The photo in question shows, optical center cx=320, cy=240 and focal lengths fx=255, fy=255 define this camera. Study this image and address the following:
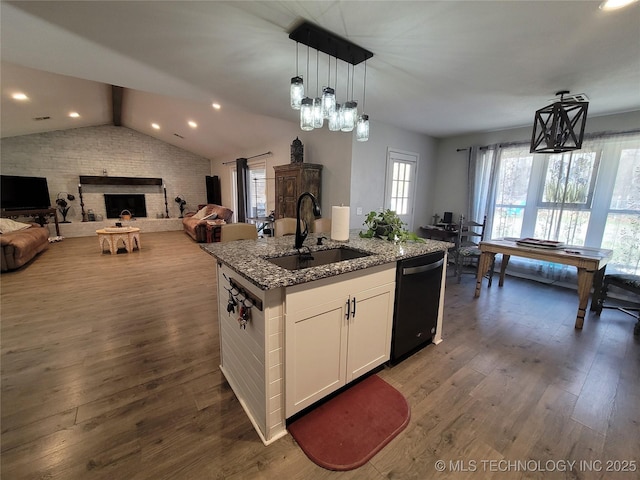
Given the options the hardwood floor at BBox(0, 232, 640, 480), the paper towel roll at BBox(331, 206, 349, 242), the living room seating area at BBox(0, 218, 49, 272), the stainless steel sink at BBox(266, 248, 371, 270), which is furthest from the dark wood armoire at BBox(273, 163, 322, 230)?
the living room seating area at BBox(0, 218, 49, 272)

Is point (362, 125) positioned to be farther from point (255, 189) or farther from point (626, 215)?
point (255, 189)

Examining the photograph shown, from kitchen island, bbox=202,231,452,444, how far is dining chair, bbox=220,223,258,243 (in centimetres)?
52

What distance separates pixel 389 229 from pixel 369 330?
0.98m

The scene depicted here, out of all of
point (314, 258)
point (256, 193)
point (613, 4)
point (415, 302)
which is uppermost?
point (613, 4)

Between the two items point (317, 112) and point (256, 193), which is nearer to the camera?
point (317, 112)

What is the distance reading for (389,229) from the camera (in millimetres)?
2361

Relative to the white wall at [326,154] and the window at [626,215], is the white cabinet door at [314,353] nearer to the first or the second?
the white wall at [326,154]

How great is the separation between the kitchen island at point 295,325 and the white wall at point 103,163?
8333 millimetres

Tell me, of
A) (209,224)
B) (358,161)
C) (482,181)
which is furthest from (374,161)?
(209,224)

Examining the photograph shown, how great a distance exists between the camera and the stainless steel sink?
1849 millimetres

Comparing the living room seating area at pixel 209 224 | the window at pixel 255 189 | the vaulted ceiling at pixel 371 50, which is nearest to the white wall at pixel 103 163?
the living room seating area at pixel 209 224

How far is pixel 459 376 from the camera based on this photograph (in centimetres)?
198

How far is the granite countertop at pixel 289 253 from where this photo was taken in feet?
4.24

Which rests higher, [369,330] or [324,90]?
[324,90]
